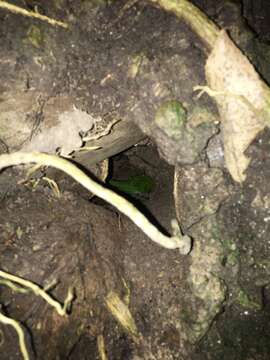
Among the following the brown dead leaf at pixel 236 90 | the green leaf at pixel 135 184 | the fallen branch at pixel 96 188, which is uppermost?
the brown dead leaf at pixel 236 90

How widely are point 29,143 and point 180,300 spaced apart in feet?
3.24

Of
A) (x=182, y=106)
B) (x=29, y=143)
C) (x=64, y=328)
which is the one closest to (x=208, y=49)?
(x=182, y=106)

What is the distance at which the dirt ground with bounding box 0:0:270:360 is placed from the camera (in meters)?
1.42

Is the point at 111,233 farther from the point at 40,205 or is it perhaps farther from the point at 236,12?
the point at 236,12

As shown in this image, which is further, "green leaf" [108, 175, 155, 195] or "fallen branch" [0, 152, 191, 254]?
"green leaf" [108, 175, 155, 195]

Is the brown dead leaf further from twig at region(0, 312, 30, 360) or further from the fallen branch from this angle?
twig at region(0, 312, 30, 360)

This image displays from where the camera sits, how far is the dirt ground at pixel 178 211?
1418 mm

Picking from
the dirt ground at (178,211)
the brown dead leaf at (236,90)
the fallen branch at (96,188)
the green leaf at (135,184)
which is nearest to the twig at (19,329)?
the dirt ground at (178,211)

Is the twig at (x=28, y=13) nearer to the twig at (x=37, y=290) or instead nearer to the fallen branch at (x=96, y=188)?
the fallen branch at (x=96, y=188)

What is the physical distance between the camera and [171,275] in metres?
1.59

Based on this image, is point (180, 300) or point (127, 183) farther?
point (127, 183)

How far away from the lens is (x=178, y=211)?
1.59 metres

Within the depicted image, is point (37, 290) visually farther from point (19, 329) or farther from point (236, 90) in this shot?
point (236, 90)

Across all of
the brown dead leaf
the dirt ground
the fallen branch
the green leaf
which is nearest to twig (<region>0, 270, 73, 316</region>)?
the dirt ground
